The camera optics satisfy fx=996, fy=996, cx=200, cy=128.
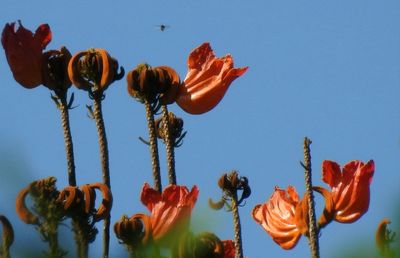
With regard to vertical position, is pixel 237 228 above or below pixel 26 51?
below

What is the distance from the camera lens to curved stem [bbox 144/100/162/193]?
512 centimetres

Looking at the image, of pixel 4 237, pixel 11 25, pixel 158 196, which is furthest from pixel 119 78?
pixel 4 237

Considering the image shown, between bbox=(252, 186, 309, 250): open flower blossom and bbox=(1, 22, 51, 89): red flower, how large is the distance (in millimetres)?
1676

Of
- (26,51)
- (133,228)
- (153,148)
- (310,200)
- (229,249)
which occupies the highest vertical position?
(26,51)

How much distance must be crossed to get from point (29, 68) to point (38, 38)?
0.17 meters

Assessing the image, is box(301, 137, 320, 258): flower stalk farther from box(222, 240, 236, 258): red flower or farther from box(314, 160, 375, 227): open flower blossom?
box(314, 160, 375, 227): open flower blossom

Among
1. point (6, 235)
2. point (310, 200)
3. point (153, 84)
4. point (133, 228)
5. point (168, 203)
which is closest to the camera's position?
point (6, 235)

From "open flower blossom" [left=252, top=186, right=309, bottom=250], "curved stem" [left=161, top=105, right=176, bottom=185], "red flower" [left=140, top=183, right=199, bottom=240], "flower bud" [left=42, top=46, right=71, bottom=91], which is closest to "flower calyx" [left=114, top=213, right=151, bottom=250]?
"red flower" [left=140, top=183, right=199, bottom=240]

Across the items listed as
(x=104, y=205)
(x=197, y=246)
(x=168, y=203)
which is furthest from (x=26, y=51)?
(x=197, y=246)

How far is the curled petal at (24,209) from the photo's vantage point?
6.49ft

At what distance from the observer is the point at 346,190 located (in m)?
6.06

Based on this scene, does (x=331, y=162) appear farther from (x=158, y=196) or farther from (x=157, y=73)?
(x=158, y=196)

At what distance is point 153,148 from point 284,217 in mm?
1255

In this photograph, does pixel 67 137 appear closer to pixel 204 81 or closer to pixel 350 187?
pixel 204 81
